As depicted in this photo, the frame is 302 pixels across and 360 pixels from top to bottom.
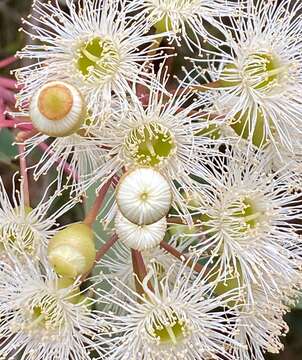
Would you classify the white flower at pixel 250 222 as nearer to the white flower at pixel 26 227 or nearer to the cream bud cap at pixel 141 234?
the cream bud cap at pixel 141 234

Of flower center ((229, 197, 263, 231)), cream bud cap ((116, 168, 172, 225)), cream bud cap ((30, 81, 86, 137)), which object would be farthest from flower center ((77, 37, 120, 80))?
flower center ((229, 197, 263, 231))

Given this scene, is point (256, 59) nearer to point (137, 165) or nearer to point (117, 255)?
point (137, 165)

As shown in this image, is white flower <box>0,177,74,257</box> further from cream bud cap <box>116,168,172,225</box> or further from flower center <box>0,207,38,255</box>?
cream bud cap <box>116,168,172,225</box>

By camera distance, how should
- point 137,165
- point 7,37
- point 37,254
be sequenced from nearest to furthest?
point 137,165
point 37,254
point 7,37

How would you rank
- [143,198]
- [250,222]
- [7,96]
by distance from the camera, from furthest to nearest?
1. [7,96]
2. [250,222]
3. [143,198]

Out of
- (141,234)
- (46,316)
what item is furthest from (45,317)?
(141,234)

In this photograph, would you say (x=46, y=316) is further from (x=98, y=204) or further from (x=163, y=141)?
(x=163, y=141)

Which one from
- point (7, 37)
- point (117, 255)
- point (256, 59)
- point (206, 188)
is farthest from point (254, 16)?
point (7, 37)
